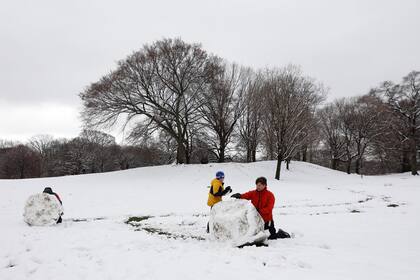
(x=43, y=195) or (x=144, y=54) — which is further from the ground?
(x=144, y=54)

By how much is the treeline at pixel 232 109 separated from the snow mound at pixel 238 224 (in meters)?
20.7

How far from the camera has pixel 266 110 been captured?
30.0m

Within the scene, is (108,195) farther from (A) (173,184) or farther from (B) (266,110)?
(B) (266,110)

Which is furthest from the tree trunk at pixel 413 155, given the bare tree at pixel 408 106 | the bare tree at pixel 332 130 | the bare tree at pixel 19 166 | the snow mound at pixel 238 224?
the bare tree at pixel 19 166

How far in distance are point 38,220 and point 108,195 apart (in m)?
9.77

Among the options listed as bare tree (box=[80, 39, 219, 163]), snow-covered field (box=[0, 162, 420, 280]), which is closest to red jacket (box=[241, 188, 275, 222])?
snow-covered field (box=[0, 162, 420, 280])

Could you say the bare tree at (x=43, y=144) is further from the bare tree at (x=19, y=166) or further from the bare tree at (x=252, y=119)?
the bare tree at (x=252, y=119)

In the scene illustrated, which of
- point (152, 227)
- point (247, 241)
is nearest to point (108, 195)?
point (152, 227)

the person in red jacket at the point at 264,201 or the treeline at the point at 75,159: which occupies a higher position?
the treeline at the point at 75,159

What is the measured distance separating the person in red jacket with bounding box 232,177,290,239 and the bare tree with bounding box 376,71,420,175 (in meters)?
34.8

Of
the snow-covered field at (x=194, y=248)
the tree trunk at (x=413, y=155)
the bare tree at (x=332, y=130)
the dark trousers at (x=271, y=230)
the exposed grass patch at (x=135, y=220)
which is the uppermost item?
the bare tree at (x=332, y=130)

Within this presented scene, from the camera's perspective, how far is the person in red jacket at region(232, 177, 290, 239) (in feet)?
26.3

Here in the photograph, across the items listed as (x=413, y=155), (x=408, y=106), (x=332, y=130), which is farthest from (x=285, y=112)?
(x=332, y=130)

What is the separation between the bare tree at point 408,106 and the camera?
36.2 m
